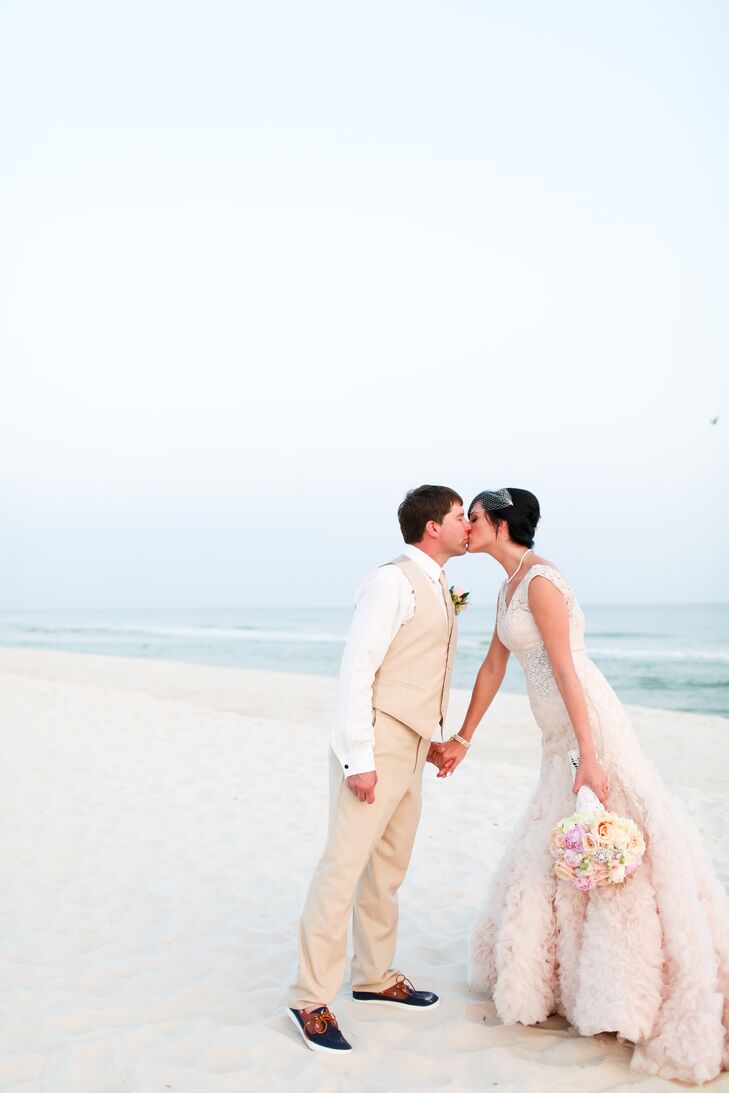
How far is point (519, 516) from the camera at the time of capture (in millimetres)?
3523

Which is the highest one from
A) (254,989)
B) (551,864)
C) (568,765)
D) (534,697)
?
(534,697)

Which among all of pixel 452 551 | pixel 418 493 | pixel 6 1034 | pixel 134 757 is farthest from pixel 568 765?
pixel 134 757

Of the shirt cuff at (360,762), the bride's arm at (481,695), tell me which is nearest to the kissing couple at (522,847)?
the shirt cuff at (360,762)

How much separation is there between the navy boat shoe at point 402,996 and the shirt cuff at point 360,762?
3.28 ft

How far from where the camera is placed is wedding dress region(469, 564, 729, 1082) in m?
2.84

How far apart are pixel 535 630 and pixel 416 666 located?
0.51 m

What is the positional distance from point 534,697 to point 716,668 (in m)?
24.1

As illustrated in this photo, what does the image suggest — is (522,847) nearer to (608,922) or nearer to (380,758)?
(608,922)

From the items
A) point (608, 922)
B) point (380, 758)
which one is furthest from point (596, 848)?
point (380, 758)

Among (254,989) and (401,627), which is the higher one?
(401,627)

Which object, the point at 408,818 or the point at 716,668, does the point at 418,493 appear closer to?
the point at 408,818

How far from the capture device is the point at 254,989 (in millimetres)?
3660

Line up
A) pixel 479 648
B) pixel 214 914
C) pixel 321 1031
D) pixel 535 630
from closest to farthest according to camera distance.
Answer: pixel 321 1031
pixel 535 630
pixel 214 914
pixel 479 648

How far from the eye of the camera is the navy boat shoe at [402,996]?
3430 millimetres
